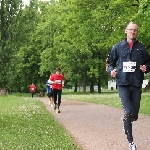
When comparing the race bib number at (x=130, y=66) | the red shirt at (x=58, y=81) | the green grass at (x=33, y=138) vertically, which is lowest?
the green grass at (x=33, y=138)

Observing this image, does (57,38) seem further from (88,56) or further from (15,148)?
(15,148)

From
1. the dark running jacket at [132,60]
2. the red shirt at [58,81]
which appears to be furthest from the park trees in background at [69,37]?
the dark running jacket at [132,60]

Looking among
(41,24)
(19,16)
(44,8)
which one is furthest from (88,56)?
(19,16)

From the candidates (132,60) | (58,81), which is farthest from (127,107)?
(58,81)

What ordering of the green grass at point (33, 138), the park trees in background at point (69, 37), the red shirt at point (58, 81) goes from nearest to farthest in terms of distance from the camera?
the green grass at point (33, 138), the red shirt at point (58, 81), the park trees in background at point (69, 37)

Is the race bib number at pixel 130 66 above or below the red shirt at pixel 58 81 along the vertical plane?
above

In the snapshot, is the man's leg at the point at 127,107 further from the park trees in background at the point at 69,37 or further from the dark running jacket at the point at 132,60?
the park trees in background at the point at 69,37

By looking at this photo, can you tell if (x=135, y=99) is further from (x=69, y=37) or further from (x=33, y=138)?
(x=69, y=37)

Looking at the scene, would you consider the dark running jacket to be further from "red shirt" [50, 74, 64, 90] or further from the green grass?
"red shirt" [50, 74, 64, 90]

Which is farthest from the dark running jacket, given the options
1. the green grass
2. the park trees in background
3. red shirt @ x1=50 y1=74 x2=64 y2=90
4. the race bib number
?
the park trees in background

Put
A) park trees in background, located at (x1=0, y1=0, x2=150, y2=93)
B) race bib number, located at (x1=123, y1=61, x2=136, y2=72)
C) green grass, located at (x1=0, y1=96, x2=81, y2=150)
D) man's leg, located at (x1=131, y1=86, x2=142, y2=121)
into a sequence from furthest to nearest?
1. park trees in background, located at (x1=0, y1=0, x2=150, y2=93)
2. green grass, located at (x1=0, y1=96, x2=81, y2=150)
3. man's leg, located at (x1=131, y1=86, x2=142, y2=121)
4. race bib number, located at (x1=123, y1=61, x2=136, y2=72)

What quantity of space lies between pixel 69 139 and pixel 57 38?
50.2 meters

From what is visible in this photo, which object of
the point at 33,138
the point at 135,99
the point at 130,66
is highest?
the point at 130,66

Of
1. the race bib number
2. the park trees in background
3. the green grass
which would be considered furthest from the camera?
the park trees in background
